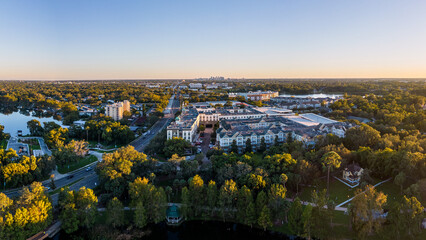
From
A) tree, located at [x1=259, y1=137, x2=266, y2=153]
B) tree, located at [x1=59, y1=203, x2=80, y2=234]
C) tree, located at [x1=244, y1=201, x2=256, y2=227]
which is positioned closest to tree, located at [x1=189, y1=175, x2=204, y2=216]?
tree, located at [x1=244, y1=201, x2=256, y2=227]

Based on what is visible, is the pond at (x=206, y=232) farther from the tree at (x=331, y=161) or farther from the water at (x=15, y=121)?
the water at (x=15, y=121)

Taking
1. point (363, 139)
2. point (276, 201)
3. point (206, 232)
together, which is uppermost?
point (363, 139)

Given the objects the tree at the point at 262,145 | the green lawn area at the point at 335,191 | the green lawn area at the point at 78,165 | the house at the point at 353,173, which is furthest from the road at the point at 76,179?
the house at the point at 353,173

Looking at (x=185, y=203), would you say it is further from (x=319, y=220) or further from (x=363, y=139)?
(x=363, y=139)

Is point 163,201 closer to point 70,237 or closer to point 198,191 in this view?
point 198,191

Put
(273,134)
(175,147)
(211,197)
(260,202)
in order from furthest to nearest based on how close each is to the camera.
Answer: (273,134)
(175,147)
(211,197)
(260,202)

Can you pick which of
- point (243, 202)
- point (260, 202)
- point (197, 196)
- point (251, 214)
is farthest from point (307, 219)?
point (197, 196)

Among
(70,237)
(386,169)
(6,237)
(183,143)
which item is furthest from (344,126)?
(6,237)
